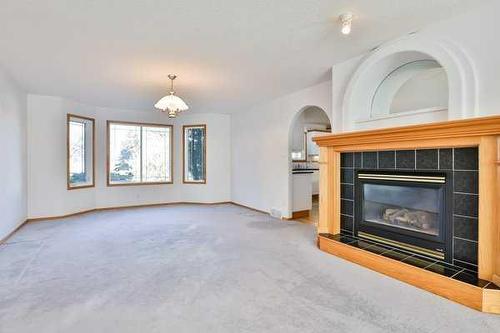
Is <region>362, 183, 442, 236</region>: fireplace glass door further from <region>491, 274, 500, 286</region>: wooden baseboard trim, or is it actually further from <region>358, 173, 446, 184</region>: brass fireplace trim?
<region>491, 274, 500, 286</region>: wooden baseboard trim

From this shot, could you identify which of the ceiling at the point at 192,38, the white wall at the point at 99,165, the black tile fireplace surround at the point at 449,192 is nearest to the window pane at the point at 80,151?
the white wall at the point at 99,165

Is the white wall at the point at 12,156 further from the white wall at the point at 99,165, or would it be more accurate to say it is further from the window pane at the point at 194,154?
the window pane at the point at 194,154

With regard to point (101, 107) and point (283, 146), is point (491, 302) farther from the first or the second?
point (101, 107)

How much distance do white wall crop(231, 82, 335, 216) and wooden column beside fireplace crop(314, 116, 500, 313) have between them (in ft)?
5.37

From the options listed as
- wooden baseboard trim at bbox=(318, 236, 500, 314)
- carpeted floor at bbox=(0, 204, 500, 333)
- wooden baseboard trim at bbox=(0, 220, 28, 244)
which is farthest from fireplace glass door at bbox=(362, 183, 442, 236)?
wooden baseboard trim at bbox=(0, 220, 28, 244)

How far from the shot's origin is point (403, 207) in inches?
119

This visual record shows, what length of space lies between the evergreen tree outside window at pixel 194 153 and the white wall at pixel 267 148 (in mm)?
839

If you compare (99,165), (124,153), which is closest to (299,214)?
(124,153)

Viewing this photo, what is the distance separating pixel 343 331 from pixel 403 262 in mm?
1170

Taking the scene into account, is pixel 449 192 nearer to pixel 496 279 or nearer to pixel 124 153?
pixel 496 279

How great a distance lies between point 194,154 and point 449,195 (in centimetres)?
609

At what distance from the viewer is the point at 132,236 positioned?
4.19 meters

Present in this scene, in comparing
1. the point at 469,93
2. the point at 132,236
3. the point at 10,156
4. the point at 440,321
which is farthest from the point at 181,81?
the point at 440,321

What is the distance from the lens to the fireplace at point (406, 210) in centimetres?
261
